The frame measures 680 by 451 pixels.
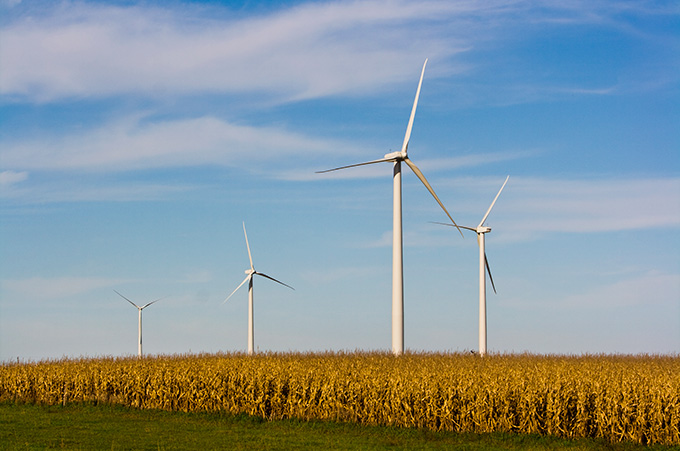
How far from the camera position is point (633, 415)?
22828 mm

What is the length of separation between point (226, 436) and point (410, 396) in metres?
6.50

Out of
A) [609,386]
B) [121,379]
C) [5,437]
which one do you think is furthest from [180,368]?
[609,386]

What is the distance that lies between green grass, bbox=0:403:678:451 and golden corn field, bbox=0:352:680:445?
2.20 ft

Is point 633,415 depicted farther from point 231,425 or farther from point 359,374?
point 231,425

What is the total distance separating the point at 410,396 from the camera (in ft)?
83.6

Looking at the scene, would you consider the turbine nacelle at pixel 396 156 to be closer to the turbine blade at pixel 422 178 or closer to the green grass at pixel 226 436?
the turbine blade at pixel 422 178

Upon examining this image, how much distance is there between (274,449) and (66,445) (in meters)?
6.88

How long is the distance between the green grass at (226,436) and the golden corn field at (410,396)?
672mm

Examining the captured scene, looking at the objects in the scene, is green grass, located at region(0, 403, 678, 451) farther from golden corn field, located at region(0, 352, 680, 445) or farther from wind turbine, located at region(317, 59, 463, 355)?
wind turbine, located at region(317, 59, 463, 355)

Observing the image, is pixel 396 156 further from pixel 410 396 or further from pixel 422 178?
pixel 410 396

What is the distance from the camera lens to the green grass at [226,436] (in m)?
22.4

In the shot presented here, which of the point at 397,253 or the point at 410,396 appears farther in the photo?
the point at 397,253

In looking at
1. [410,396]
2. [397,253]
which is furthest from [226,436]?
[397,253]

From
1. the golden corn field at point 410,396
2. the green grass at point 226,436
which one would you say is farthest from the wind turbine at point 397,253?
the green grass at point 226,436
